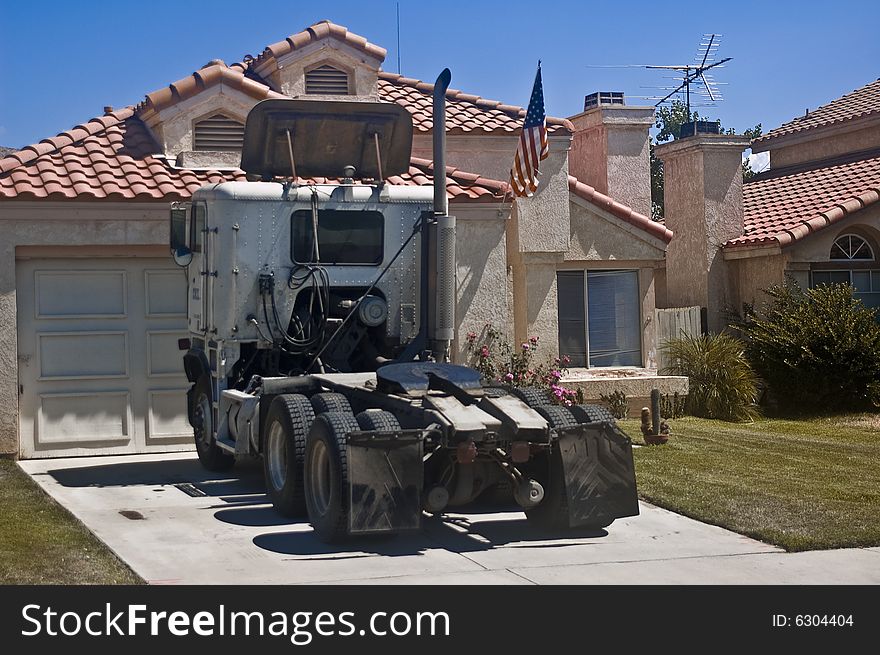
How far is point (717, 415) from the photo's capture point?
18.5 m

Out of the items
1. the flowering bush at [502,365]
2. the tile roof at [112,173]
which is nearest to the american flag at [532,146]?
the tile roof at [112,173]

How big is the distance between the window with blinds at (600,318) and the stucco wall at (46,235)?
272 inches

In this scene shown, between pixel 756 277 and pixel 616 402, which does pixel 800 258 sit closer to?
→ pixel 756 277

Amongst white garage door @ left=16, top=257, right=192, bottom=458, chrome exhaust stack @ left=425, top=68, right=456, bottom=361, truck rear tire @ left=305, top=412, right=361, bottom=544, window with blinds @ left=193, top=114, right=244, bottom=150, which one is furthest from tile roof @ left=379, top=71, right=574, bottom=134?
truck rear tire @ left=305, top=412, right=361, bottom=544

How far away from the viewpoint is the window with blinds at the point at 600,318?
1855 cm

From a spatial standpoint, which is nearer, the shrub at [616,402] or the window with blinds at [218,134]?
the window with blinds at [218,134]

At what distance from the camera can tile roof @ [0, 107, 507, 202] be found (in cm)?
1364

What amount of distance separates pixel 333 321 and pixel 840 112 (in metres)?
18.7

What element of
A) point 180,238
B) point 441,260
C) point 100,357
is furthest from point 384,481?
point 100,357

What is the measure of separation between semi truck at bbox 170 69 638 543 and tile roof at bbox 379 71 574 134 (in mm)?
5434

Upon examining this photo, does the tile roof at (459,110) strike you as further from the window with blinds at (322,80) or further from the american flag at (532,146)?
the american flag at (532,146)

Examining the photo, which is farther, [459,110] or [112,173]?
[459,110]

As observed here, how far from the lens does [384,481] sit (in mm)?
8375

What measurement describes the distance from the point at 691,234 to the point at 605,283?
406 cm
